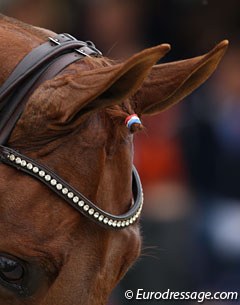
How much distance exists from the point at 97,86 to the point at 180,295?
7.84ft

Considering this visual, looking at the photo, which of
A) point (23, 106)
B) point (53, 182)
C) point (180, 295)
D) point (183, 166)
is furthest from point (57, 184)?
point (183, 166)

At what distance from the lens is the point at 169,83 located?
6.13 ft

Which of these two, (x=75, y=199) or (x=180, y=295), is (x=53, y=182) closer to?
(x=75, y=199)

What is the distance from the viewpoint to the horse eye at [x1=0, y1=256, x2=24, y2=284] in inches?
69.1

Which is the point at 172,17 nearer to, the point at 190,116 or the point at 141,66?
the point at 190,116

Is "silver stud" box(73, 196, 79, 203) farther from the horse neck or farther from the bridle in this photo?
the horse neck

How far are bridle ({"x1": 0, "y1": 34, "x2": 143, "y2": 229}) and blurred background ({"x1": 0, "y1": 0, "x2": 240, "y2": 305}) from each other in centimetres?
226

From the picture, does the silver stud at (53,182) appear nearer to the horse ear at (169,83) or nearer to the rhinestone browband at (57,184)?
the rhinestone browband at (57,184)

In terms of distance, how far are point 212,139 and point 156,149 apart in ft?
1.04

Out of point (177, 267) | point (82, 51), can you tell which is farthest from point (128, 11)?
point (82, 51)

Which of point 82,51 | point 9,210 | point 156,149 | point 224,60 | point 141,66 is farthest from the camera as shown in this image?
point 224,60

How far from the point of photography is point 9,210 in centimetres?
172

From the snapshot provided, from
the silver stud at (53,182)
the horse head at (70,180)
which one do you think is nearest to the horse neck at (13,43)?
the horse head at (70,180)

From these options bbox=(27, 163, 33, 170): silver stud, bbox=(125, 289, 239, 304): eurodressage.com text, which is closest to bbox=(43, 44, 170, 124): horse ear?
bbox=(27, 163, 33, 170): silver stud
